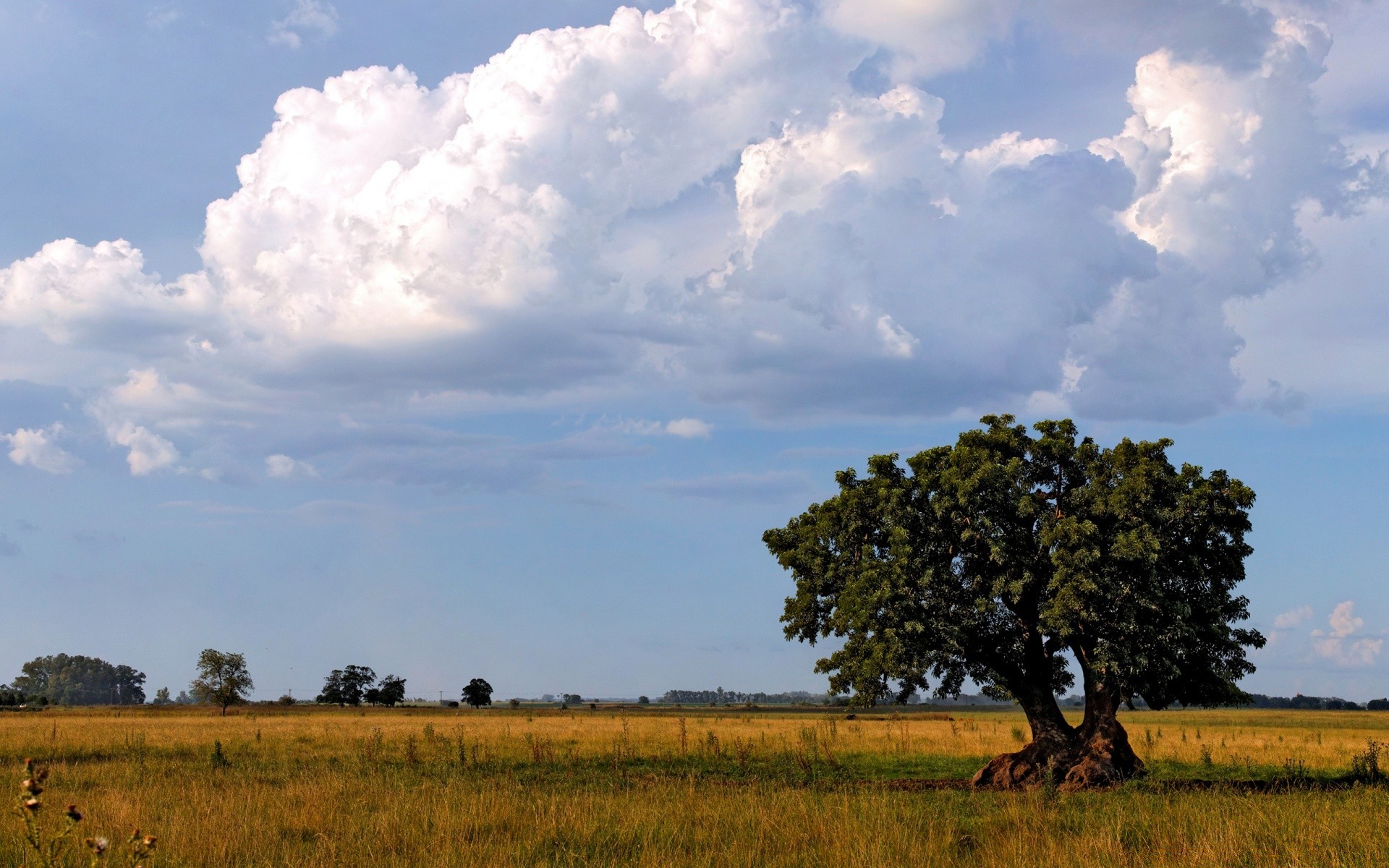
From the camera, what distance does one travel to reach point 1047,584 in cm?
2652

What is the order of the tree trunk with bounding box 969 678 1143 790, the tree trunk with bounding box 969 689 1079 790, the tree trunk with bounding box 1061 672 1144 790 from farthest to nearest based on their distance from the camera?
A: the tree trunk with bounding box 969 689 1079 790
the tree trunk with bounding box 969 678 1143 790
the tree trunk with bounding box 1061 672 1144 790

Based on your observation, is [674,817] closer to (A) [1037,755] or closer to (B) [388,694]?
(A) [1037,755]

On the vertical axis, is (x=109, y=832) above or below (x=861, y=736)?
above

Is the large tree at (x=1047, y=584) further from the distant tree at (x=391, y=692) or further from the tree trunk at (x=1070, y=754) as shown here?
the distant tree at (x=391, y=692)

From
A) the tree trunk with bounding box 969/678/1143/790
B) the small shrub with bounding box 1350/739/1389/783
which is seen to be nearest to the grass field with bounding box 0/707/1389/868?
the small shrub with bounding box 1350/739/1389/783

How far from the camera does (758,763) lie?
3052 centimetres

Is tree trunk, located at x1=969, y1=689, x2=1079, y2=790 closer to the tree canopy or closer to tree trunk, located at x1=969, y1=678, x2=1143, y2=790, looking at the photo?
tree trunk, located at x1=969, y1=678, x2=1143, y2=790

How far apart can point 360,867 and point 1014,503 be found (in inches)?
795

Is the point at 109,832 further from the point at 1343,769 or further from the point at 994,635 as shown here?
the point at 1343,769

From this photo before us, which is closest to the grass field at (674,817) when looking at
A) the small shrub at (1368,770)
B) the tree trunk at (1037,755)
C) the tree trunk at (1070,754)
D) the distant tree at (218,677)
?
the small shrub at (1368,770)

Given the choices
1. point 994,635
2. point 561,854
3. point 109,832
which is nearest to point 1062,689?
point 994,635

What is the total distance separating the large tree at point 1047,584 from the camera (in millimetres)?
25219

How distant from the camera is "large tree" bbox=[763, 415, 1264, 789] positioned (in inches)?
993

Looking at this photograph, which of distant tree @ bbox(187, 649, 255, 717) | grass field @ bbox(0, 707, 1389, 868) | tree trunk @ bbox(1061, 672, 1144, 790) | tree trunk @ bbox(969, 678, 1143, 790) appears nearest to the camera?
grass field @ bbox(0, 707, 1389, 868)
